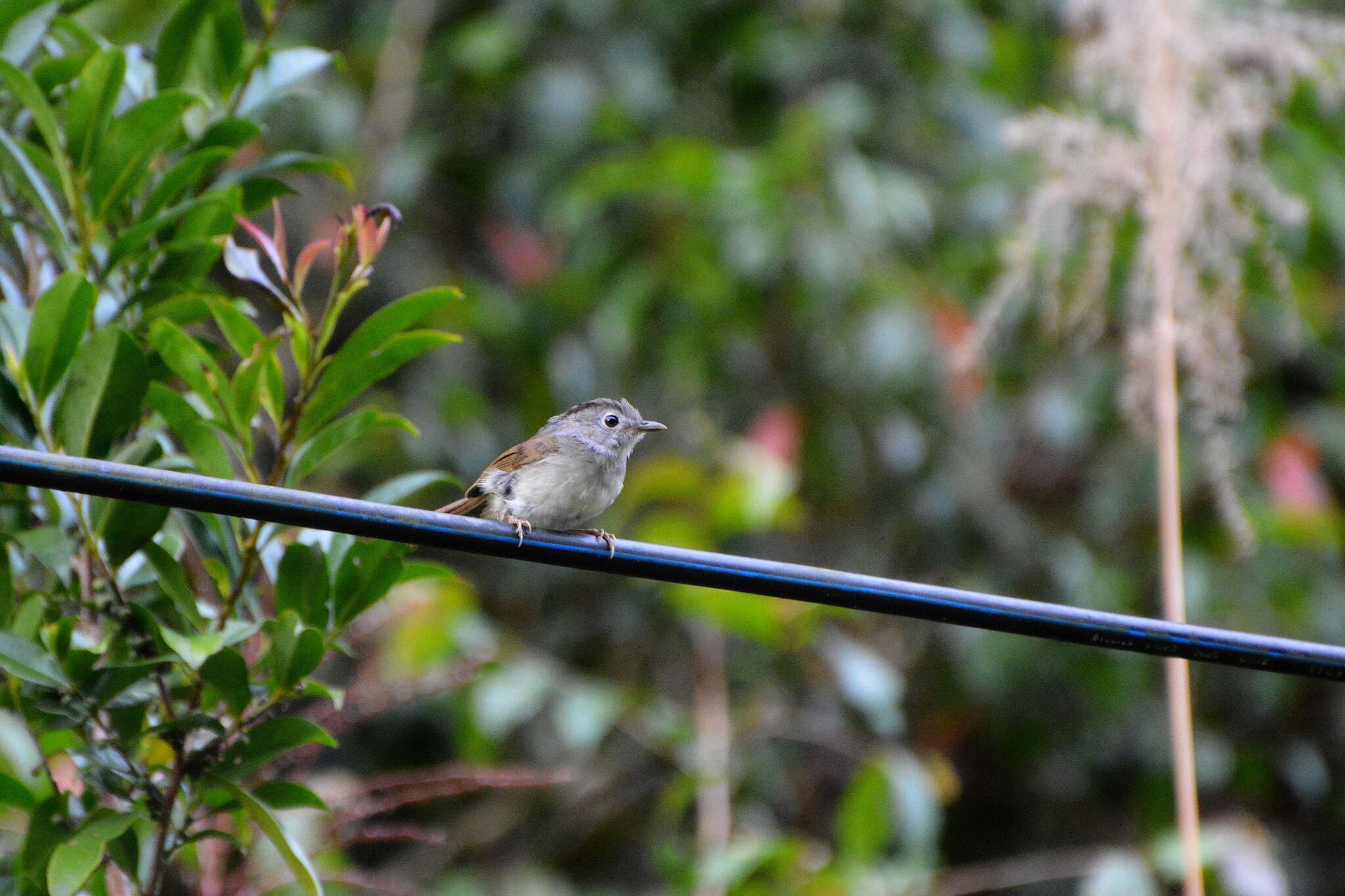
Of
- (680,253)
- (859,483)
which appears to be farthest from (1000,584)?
(680,253)

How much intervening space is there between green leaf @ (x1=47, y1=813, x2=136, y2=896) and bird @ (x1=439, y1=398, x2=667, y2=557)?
48.8 inches

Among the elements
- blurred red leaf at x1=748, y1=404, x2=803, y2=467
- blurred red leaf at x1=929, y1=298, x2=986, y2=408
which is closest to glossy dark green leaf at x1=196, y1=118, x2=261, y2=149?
blurred red leaf at x1=748, y1=404, x2=803, y2=467

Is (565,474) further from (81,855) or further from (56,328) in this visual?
(81,855)

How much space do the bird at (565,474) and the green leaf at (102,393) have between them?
1.03m

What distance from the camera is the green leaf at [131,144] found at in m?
2.77

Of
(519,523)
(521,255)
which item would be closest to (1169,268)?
(519,523)

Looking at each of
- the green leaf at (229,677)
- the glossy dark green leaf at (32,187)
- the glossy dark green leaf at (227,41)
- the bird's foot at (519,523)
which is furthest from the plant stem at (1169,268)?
the glossy dark green leaf at (32,187)

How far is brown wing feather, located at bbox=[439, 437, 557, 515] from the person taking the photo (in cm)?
371

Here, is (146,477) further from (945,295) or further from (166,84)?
(945,295)

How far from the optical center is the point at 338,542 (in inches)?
109

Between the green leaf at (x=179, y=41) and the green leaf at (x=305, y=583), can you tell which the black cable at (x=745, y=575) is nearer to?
the green leaf at (x=305, y=583)

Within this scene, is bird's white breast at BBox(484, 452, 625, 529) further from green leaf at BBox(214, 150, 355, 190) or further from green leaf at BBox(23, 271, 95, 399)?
green leaf at BBox(23, 271, 95, 399)

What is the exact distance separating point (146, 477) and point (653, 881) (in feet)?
17.6

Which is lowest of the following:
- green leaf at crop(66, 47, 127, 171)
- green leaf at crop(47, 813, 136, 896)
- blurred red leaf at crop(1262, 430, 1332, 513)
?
blurred red leaf at crop(1262, 430, 1332, 513)
